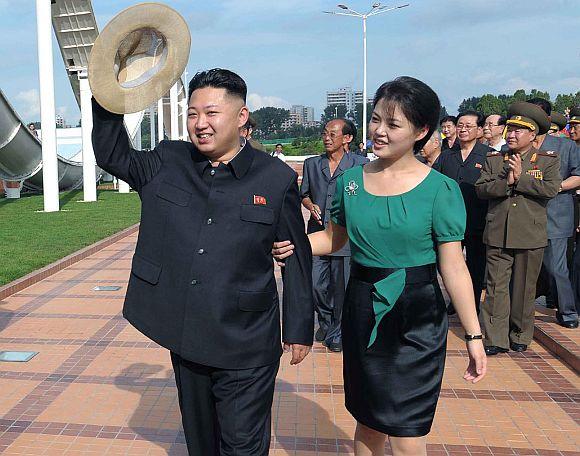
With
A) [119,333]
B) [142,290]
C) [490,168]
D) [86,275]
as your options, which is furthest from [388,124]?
[86,275]

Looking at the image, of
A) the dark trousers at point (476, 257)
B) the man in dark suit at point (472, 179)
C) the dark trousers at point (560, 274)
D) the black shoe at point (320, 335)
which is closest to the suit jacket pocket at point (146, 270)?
the black shoe at point (320, 335)

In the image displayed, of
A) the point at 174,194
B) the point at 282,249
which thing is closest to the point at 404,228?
the point at 282,249

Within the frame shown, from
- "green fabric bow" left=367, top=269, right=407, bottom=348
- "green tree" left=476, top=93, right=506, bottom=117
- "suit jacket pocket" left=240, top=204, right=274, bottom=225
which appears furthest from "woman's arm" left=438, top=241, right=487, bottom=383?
"green tree" left=476, top=93, right=506, bottom=117

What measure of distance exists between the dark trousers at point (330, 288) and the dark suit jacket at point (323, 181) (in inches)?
5.8

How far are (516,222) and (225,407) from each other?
3460 millimetres

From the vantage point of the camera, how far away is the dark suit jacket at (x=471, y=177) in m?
6.07

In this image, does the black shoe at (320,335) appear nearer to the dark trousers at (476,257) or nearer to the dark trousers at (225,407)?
the dark trousers at (476,257)

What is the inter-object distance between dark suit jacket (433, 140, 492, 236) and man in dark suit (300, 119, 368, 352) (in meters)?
1.14

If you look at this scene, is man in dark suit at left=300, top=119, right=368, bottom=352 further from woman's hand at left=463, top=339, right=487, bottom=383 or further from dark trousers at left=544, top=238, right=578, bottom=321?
woman's hand at left=463, top=339, right=487, bottom=383

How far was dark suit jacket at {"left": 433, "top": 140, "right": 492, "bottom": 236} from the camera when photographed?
19.9ft

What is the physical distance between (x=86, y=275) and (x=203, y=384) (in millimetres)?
6870

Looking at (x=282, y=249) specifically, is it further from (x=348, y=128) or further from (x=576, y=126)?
(x=576, y=126)

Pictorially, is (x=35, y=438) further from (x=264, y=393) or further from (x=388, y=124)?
(x=388, y=124)

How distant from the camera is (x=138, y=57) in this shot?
232 centimetres
